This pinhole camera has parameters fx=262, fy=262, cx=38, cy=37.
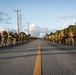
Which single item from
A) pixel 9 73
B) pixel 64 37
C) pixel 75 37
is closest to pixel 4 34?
pixel 75 37

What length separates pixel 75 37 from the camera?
58188 mm

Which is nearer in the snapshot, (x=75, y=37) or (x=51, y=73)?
(x=51, y=73)

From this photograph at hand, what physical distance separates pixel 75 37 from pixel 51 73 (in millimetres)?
49806

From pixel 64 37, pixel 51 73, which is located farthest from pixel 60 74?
pixel 64 37

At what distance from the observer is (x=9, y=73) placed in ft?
29.8

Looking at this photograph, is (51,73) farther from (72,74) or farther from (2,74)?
(2,74)

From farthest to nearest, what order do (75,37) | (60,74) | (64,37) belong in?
(64,37)
(75,37)
(60,74)

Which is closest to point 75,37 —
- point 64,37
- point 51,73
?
point 64,37

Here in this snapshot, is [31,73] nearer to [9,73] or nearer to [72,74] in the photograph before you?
[9,73]

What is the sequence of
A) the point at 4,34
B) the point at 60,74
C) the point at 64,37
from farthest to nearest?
the point at 64,37, the point at 4,34, the point at 60,74

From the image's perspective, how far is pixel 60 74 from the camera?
877 cm

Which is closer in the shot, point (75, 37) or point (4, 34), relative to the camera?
point (4, 34)

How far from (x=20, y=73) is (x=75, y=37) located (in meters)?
→ 49.9

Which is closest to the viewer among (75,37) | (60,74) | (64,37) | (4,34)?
(60,74)
